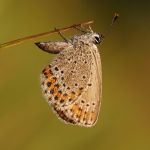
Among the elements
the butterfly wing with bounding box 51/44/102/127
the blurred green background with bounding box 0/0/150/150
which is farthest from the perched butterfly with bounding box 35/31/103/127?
the blurred green background with bounding box 0/0/150/150

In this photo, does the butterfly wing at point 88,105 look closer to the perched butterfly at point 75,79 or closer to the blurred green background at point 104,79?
the perched butterfly at point 75,79

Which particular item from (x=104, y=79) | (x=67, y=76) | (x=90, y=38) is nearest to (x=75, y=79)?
(x=67, y=76)

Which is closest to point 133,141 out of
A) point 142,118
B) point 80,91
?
point 142,118

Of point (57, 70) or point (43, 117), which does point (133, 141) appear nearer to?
point (43, 117)

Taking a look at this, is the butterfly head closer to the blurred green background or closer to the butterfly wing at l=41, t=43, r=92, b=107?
the butterfly wing at l=41, t=43, r=92, b=107

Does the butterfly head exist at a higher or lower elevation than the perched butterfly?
higher

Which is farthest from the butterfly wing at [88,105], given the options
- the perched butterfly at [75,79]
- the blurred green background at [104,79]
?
the blurred green background at [104,79]

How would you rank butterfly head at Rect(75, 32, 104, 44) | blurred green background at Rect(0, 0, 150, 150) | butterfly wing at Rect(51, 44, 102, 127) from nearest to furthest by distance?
butterfly wing at Rect(51, 44, 102, 127) < butterfly head at Rect(75, 32, 104, 44) < blurred green background at Rect(0, 0, 150, 150)
